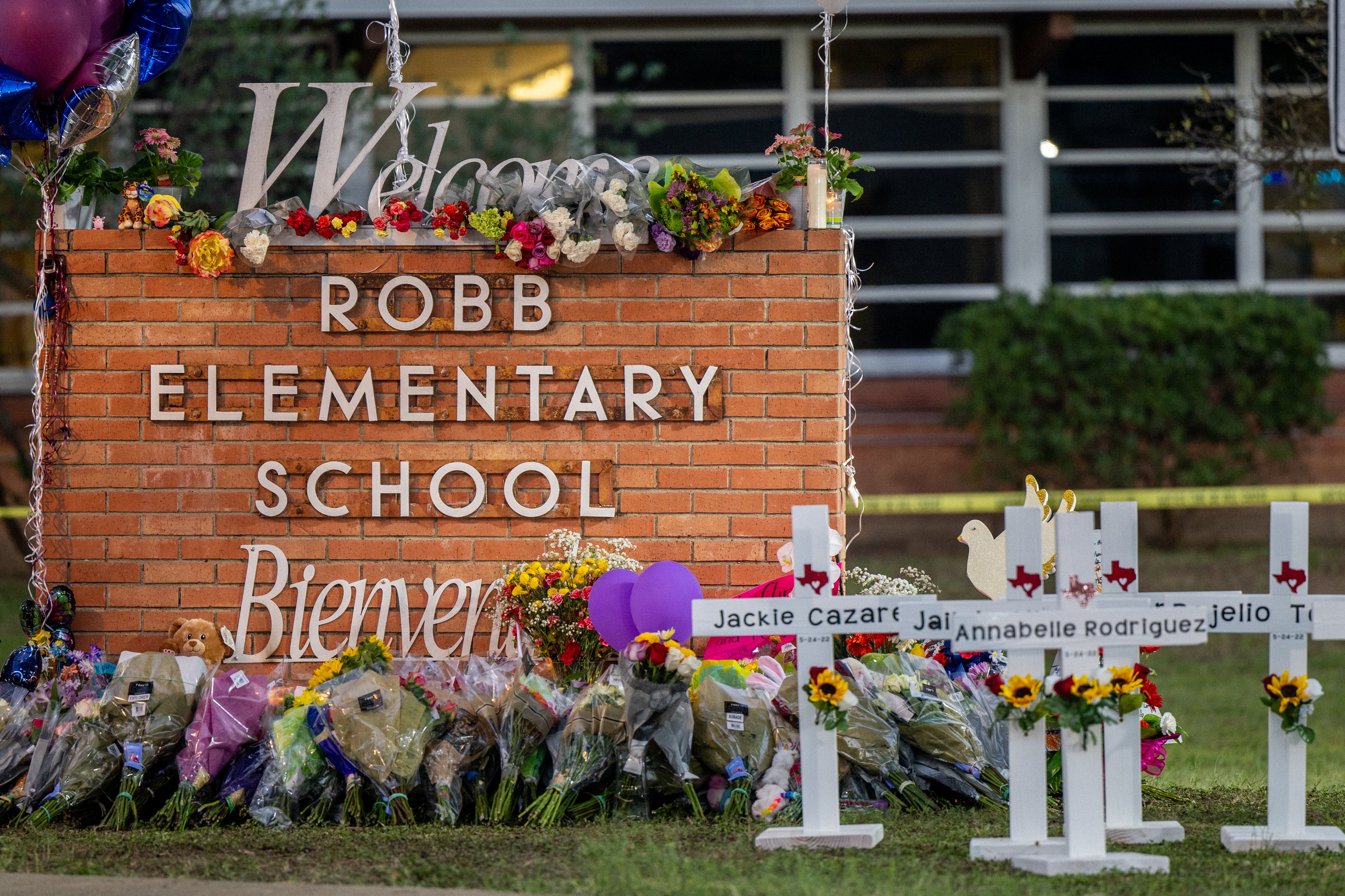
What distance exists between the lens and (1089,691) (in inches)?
137

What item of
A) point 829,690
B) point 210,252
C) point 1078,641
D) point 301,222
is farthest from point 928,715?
point 210,252

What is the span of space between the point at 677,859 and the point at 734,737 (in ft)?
2.26

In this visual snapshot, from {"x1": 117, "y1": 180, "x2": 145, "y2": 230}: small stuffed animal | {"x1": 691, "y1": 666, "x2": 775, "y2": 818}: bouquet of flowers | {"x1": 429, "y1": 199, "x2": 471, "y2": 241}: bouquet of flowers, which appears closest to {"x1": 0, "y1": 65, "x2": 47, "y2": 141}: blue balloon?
{"x1": 117, "y1": 180, "x2": 145, "y2": 230}: small stuffed animal

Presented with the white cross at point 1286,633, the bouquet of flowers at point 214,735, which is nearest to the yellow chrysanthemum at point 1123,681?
the white cross at point 1286,633

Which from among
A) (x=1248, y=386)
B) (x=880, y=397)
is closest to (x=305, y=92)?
(x=880, y=397)

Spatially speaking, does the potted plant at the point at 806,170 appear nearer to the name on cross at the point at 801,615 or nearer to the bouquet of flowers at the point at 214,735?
the name on cross at the point at 801,615

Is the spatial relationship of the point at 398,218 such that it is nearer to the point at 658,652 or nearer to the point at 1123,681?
the point at 658,652

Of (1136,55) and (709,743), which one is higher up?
(1136,55)

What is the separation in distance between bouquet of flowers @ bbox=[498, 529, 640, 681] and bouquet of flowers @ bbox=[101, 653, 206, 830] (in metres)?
1.23

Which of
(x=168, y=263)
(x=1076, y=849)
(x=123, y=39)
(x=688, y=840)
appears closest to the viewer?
(x=1076, y=849)

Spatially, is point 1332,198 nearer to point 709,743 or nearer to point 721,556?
point 721,556

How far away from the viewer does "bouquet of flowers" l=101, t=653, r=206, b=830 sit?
166 inches

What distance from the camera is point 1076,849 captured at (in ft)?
11.5

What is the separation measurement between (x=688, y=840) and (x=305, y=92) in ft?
29.9
